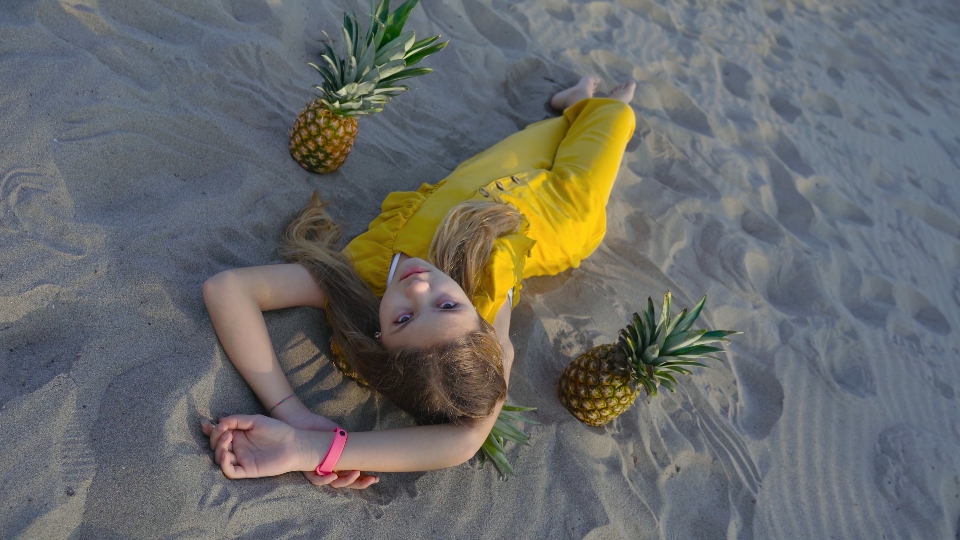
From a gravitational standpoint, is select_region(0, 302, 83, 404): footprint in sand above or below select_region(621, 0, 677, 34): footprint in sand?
below

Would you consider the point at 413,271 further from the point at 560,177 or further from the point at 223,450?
the point at 560,177

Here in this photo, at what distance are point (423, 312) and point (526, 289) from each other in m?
1.19

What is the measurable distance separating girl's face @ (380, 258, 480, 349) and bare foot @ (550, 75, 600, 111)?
2.38 m

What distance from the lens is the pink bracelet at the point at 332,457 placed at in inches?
91.2

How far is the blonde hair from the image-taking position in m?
2.41

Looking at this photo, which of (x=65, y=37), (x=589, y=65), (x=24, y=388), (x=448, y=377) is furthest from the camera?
(x=589, y=65)

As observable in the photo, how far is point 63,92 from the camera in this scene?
2.98 meters

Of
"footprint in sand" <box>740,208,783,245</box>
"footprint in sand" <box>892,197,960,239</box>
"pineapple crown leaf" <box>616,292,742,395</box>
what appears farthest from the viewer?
"footprint in sand" <box>892,197,960,239</box>

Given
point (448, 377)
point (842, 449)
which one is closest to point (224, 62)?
point (448, 377)

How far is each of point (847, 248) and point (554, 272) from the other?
91.6 inches

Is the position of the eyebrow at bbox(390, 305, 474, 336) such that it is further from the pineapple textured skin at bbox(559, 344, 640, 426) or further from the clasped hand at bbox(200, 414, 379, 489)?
the pineapple textured skin at bbox(559, 344, 640, 426)

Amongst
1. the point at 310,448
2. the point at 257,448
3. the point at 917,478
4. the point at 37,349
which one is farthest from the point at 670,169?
the point at 37,349

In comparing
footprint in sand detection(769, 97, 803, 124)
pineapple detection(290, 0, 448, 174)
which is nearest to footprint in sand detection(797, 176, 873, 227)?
footprint in sand detection(769, 97, 803, 124)

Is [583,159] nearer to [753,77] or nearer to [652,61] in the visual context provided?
[652,61]
